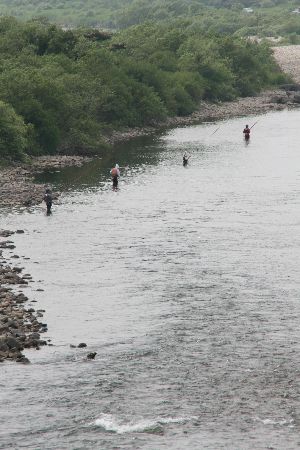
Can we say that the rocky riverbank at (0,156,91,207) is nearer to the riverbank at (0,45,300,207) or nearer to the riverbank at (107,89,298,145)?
the riverbank at (0,45,300,207)

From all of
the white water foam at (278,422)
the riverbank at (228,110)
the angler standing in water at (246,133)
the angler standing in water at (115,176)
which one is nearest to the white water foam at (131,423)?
the white water foam at (278,422)

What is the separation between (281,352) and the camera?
34125 mm

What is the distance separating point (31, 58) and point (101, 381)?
6550 centimetres

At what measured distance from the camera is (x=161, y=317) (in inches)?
1491

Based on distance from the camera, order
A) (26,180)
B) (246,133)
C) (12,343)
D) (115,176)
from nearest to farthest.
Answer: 1. (12,343)
2. (115,176)
3. (26,180)
4. (246,133)

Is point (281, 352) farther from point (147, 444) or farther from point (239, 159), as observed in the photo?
point (239, 159)

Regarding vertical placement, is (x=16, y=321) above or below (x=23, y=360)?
above

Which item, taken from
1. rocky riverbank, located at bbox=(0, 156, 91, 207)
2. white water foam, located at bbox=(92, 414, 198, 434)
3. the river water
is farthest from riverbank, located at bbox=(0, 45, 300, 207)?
white water foam, located at bbox=(92, 414, 198, 434)

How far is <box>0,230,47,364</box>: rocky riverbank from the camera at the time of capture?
34.4m

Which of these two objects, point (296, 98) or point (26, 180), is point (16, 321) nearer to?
point (26, 180)

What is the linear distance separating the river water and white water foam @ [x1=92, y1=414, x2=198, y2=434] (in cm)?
6

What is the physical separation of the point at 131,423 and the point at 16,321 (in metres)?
9.30

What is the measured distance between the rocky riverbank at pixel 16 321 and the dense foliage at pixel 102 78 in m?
31.1

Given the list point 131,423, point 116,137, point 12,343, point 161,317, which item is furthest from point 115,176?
point 131,423
